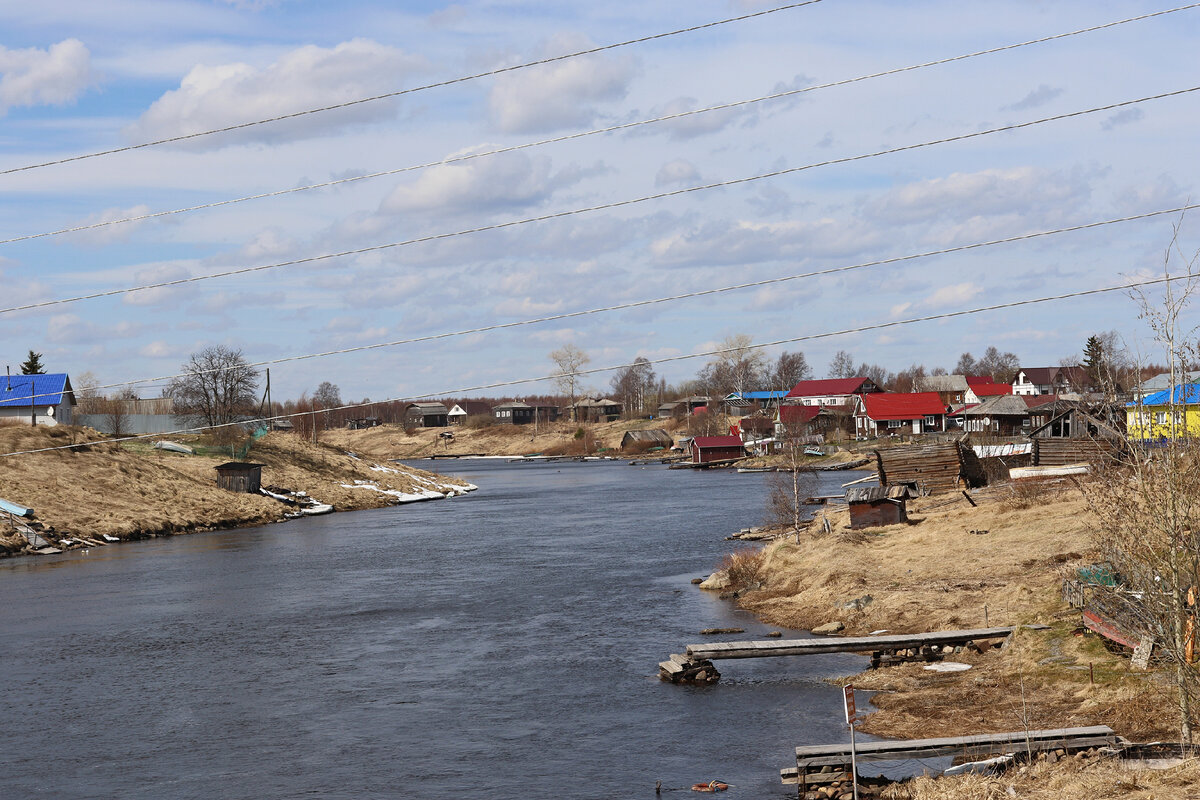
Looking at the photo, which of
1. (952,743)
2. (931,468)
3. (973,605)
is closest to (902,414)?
(931,468)

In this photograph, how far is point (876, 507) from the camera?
141 ft

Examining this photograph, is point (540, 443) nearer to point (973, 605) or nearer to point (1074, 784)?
point (973, 605)

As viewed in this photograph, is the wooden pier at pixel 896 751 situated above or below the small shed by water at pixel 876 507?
below

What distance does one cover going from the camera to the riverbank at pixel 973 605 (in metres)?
19.8

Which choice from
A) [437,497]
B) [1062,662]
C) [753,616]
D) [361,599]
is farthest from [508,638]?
[437,497]

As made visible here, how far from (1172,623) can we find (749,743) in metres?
8.80

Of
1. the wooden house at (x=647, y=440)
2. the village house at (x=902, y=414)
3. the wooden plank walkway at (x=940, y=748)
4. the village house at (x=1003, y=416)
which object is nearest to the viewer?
the wooden plank walkway at (x=940, y=748)

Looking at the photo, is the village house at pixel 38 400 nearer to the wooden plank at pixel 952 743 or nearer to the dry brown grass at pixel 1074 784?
the wooden plank at pixel 952 743

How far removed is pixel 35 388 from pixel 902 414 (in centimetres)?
9367

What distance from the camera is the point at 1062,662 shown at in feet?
73.5

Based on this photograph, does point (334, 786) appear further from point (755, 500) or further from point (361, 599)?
point (755, 500)

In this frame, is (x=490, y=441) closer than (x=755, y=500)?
No

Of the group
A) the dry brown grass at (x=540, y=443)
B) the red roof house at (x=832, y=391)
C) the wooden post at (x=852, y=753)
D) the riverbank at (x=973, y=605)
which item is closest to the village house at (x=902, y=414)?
the red roof house at (x=832, y=391)

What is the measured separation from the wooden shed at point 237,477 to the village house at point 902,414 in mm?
76680
